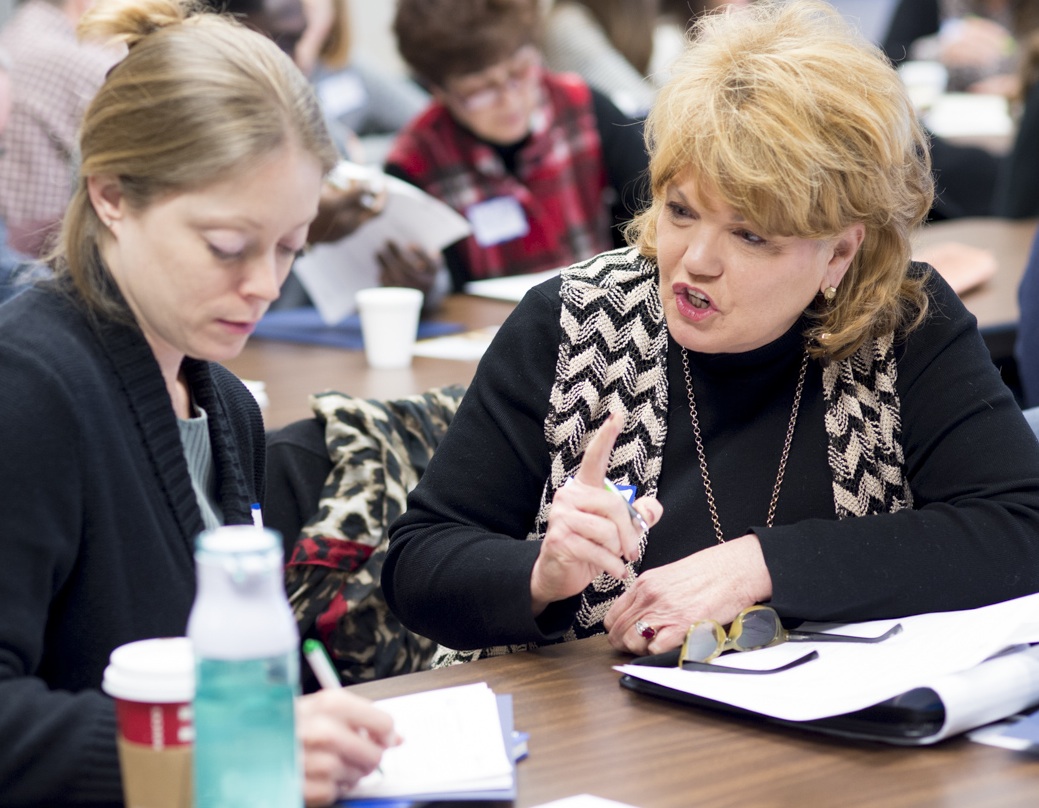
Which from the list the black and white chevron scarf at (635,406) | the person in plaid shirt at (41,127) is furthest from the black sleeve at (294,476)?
the person in plaid shirt at (41,127)

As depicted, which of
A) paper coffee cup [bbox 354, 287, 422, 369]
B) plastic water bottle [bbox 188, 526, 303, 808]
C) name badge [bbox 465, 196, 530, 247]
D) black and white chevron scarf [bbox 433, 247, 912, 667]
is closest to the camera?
plastic water bottle [bbox 188, 526, 303, 808]

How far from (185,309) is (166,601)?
0.90ft

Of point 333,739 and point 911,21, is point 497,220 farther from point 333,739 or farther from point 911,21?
point 911,21

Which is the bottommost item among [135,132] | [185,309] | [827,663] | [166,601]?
[827,663]

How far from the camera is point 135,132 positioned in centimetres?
125

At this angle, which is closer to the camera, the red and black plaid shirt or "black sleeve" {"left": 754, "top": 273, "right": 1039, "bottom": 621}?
"black sleeve" {"left": 754, "top": 273, "right": 1039, "bottom": 621}

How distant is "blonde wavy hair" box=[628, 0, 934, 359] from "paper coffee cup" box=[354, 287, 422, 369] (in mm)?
950

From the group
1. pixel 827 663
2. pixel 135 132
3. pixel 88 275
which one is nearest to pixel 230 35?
pixel 135 132

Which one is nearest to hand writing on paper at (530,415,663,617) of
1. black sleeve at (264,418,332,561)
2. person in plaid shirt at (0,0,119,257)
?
black sleeve at (264,418,332,561)

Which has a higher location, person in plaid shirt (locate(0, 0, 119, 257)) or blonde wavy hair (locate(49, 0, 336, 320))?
blonde wavy hair (locate(49, 0, 336, 320))

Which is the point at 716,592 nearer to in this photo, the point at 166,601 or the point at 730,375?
the point at 730,375

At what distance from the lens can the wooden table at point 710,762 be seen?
1.15 meters

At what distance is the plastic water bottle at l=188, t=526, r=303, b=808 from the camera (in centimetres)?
85

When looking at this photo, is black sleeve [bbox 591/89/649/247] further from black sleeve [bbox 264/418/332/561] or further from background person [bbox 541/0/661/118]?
black sleeve [bbox 264/418/332/561]
